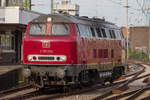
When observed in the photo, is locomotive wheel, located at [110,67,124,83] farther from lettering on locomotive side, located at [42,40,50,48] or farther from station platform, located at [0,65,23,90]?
lettering on locomotive side, located at [42,40,50,48]

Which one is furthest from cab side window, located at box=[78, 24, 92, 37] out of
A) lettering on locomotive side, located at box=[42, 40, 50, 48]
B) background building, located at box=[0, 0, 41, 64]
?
background building, located at box=[0, 0, 41, 64]

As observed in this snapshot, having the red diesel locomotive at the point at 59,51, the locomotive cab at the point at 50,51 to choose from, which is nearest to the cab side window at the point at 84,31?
the red diesel locomotive at the point at 59,51

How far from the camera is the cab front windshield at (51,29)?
15403 mm

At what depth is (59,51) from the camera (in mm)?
14961

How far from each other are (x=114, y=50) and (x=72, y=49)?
198 inches

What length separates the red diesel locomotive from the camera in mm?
14898

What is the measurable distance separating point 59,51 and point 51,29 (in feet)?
3.72

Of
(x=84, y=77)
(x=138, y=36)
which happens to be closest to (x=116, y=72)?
(x=84, y=77)

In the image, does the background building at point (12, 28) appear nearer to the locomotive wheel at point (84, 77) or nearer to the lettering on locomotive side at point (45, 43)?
the locomotive wheel at point (84, 77)

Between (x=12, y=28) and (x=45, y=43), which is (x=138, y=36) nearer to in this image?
(x=12, y=28)

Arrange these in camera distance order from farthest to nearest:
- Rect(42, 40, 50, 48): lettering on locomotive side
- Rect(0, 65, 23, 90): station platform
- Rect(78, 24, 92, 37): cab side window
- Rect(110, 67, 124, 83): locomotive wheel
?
Rect(110, 67, 124, 83): locomotive wheel → Rect(0, 65, 23, 90): station platform → Rect(78, 24, 92, 37): cab side window → Rect(42, 40, 50, 48): lettering on locomotive side

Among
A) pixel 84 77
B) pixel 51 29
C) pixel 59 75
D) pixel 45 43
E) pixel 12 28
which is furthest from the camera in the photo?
pixel 12 28

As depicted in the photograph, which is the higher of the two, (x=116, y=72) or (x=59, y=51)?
(x=59, y=51)

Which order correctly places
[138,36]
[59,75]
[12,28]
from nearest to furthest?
[59,75], [12,28], [138,36]
